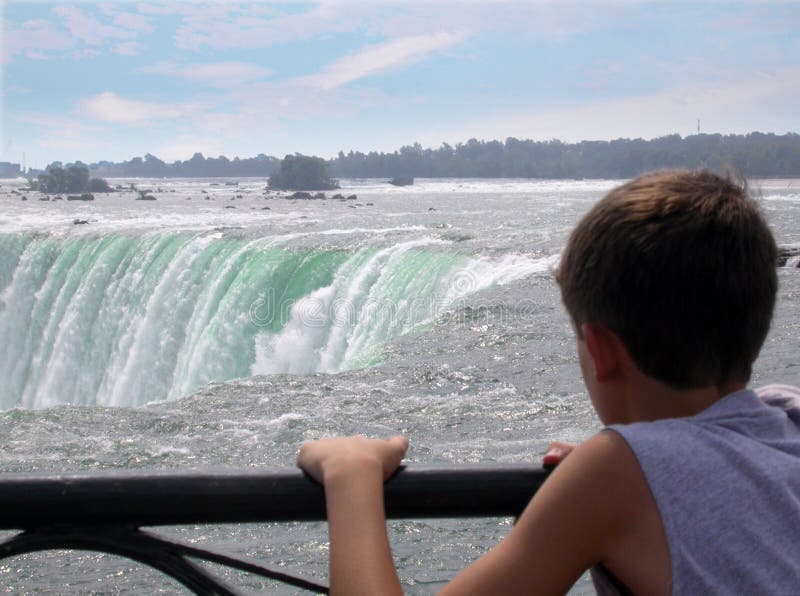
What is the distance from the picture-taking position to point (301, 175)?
7719 cm

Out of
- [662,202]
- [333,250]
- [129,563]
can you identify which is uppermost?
[662,202]

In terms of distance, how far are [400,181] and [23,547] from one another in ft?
304

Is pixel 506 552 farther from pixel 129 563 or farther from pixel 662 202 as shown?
pixel 129 563

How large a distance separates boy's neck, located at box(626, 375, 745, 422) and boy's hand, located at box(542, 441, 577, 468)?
14 cm

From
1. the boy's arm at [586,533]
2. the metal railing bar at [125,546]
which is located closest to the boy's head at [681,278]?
the boy's arm at [586,533]

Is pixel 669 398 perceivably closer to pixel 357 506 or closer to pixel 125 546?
pixel 357 506

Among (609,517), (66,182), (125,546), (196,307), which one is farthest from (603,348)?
(66,182)

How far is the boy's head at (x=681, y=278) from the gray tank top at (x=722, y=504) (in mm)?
87

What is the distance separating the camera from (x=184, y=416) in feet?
29.2

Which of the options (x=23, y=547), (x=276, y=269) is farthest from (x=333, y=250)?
(x=23, y=547)

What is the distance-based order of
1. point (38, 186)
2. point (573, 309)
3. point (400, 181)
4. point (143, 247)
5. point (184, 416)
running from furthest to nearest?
1. point (400, 181)
2. point (38, 186)
3. point (143, 247)
4. point (184, 416)
5. point (573, 309)

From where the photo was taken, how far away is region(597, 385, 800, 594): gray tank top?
38.4 inches

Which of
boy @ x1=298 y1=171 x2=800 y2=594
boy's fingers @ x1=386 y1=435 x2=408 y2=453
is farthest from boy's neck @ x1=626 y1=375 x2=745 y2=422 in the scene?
boy's fingers @ x1=386 y1=435 x2=408 y2=453

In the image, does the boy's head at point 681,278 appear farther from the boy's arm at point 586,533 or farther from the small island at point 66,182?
the small island at point 66,182
